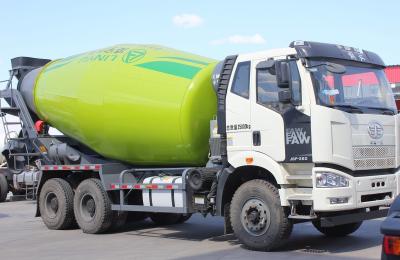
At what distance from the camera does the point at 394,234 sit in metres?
3.63

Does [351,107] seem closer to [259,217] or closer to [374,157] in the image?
[374,157]

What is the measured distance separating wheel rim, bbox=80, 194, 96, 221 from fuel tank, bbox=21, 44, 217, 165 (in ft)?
2.87

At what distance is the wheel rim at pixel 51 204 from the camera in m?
11.7

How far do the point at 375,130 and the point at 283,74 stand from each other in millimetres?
1579

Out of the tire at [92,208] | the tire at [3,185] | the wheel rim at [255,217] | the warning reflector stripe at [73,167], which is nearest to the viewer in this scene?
the wheel rim at [255,217]

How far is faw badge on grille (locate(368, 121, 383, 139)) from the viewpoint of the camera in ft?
26.7

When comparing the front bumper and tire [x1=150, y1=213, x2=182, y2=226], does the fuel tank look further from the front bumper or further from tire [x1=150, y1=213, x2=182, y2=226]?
the front bumper

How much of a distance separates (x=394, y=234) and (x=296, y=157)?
4278 mm

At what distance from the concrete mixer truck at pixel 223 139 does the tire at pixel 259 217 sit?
16mm

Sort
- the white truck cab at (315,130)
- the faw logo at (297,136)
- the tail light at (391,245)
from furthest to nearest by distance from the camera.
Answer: the faw logo at (297,136) → the white truck cab at (315,130) → the tail light at (391,245)

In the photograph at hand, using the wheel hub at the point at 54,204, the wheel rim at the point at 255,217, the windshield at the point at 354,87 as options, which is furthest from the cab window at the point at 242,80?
the wheel hub at the point at 54,204

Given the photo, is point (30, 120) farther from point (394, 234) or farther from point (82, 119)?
point (394, 234)

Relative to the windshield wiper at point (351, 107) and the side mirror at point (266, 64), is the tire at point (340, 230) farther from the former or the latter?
the side mirror at point (266, 64)

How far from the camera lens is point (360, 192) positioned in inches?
309
